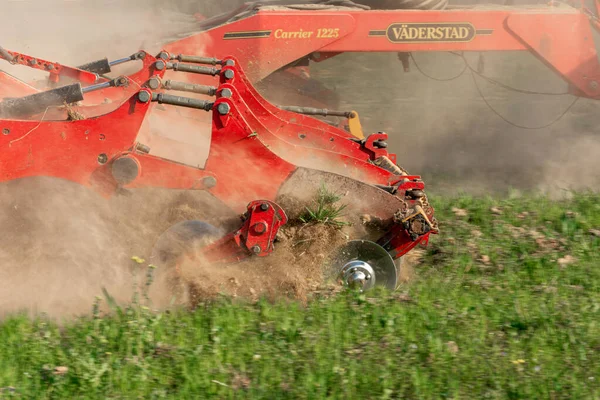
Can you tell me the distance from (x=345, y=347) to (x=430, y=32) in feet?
17.2

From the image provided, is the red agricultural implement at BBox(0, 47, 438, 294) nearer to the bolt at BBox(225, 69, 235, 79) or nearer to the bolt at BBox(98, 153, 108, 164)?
the bolt at BBox(98, 153, 108, 164)

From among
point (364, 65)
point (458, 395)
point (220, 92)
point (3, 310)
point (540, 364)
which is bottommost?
point (458, 395)

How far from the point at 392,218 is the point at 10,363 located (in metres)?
2.50

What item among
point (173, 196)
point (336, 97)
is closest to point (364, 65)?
point (336, 97)

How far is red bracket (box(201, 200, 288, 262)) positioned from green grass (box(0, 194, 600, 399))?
316 mm

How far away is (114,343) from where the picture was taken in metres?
4.23

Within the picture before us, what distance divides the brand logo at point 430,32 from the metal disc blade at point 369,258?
4.15 metres

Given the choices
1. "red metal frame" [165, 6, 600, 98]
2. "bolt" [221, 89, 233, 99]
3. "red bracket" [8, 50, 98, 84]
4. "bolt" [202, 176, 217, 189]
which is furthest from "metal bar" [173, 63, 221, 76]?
"red metal frame" [165, 6, 600, 98]

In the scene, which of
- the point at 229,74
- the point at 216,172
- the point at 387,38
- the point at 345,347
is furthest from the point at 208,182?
the point at 387,38

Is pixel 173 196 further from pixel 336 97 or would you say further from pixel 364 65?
pixel 364 65

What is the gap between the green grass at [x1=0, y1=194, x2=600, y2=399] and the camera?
3887mm

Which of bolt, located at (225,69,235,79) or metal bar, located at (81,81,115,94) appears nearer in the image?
metal bar, located at (81,81,115,94)

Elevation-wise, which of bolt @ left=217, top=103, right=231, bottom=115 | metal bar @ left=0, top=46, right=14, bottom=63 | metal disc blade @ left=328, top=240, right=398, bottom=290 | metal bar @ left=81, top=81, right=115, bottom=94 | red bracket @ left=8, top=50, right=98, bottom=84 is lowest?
metal disc blade @ left=328, top=240, right=398, bottom=290

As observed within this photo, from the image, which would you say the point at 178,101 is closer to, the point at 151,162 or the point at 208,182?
the point at 151,162
